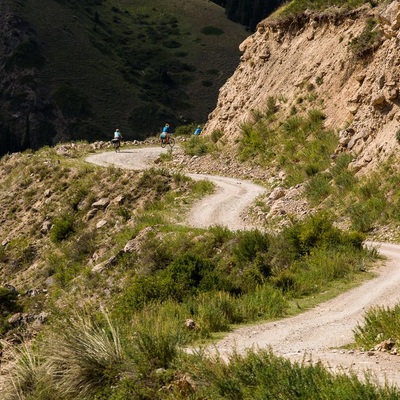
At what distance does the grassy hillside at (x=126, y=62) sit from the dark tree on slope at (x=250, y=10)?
7.08 feet

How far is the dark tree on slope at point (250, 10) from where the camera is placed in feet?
423

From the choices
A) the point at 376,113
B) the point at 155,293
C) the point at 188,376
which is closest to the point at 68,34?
the point at 376,113

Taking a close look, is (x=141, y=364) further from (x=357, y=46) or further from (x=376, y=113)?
(x=357, y=46)

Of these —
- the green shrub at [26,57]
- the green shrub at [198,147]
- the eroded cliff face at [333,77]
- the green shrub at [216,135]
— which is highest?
the eroded cliff face at [333,77]

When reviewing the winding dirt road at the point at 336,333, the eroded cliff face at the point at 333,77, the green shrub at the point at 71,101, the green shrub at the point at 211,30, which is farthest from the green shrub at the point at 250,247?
the green shrub at the point at 211,30

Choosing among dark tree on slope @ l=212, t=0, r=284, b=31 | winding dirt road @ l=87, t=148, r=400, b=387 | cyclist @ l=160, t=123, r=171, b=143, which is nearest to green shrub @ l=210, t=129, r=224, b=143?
cyclist @ l=160, t=123, r=171, b=143

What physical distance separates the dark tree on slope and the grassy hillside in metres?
2.16

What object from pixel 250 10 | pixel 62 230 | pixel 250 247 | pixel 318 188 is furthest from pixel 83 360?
pixel 250 10

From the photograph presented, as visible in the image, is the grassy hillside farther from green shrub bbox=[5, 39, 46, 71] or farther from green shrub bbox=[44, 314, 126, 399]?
green shrub bbox=[44, 314, 126, 399]

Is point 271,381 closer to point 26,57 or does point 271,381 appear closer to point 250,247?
point 250,247

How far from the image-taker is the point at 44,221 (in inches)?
1117

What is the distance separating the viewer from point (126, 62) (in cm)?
10544

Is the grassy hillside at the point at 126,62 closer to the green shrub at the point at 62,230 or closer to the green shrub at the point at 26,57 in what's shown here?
the green shrub at the point at 26,57

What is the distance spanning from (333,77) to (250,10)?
106872 millimetres
